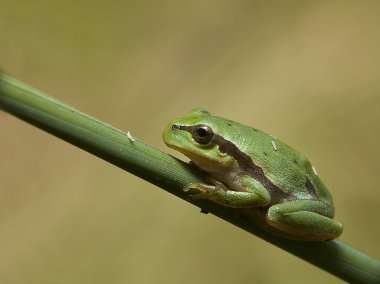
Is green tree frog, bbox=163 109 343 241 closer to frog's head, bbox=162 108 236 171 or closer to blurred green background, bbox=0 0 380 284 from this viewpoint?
frog's head, bbox=162 108 236 171

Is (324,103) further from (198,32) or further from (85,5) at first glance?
(85,5)

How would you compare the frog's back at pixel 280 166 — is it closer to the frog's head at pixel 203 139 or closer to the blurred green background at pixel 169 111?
the frog's head at pixel 203 139

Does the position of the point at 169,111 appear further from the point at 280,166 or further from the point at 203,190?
the point at 203,190

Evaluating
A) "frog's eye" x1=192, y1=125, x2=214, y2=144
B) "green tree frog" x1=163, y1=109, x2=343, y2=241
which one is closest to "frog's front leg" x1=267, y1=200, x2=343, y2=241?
"green tree frog" x1=163, y1=109, x2=343, y2=241

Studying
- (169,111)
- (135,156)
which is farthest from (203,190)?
(169,111)

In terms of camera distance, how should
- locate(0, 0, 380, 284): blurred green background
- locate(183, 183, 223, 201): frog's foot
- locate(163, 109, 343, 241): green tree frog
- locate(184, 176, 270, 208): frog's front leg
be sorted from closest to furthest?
1. locate(183, 183, 223, 201): frog's foot
2. locate(184, 176, 270, 208): frog's front leg
3. locate(163, 109, 343, 241): green tree frog
4. locate(0, 0, 380, 284): blurred green background

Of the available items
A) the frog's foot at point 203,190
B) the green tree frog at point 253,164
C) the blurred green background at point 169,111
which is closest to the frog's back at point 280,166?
the green tree frog at point 253,164
